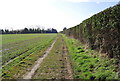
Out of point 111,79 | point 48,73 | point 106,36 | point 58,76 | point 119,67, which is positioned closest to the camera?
point 111,79

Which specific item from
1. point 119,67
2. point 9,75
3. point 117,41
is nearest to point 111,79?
point 119,67

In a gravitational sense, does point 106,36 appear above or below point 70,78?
above

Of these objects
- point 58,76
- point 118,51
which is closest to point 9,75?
point 58,76

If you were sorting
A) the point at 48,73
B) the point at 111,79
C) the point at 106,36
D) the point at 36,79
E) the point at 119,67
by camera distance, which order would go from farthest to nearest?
the point at 106,36
the point at 48,73
the point at 36,79
the point at 119,67
the point at 111,79

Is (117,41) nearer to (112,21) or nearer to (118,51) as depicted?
(118,51)

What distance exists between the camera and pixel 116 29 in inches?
319

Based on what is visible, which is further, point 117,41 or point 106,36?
point 106,36

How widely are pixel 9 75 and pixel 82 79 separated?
4433mm

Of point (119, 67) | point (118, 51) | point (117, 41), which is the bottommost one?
point (119, 67)

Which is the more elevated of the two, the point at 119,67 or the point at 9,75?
the point at 119,67

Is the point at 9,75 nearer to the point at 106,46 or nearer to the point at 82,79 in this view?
the point at 82,79

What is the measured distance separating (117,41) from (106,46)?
5.72ft

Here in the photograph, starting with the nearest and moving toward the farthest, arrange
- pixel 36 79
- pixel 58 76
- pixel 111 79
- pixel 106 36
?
pixel 111 79, pixel 36 79, pixel 58 76, pixel 106 36

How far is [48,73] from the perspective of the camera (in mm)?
8789
